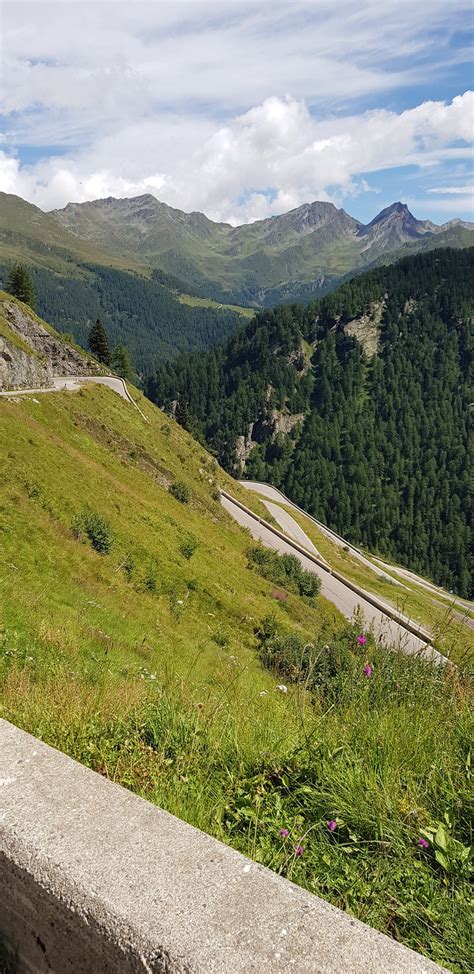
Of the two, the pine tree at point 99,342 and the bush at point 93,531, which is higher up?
the pine tree at point 99,342

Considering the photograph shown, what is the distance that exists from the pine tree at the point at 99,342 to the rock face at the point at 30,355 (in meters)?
22.2

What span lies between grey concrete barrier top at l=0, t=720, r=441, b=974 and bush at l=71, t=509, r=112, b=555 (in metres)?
19.9

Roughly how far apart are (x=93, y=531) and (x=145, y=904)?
2151cm

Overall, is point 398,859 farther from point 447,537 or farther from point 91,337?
point 447,537

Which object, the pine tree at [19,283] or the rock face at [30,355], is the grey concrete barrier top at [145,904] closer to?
the rock face at [30,355]

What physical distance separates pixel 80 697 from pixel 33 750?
58.1 inches

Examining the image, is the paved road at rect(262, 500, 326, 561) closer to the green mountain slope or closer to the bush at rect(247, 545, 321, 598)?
the bush at rect(247, 545, 321, 598)

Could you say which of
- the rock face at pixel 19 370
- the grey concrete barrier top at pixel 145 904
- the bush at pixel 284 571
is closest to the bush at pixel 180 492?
the bush at pixel 284 571

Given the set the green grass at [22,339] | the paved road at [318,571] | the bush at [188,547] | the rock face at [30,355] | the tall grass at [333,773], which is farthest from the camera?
the green grass at [22,339]

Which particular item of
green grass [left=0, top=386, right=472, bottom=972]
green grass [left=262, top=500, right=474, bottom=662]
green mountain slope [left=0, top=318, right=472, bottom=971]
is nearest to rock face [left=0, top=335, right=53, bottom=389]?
green grass [left=262, top=500, right=474, bottom=662]

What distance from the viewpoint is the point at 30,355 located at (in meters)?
45.3

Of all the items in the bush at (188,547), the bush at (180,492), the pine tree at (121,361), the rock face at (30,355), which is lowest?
the bush at (188,547)

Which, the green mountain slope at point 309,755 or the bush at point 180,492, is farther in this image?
the bush at point 180,492

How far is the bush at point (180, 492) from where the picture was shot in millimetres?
42312
